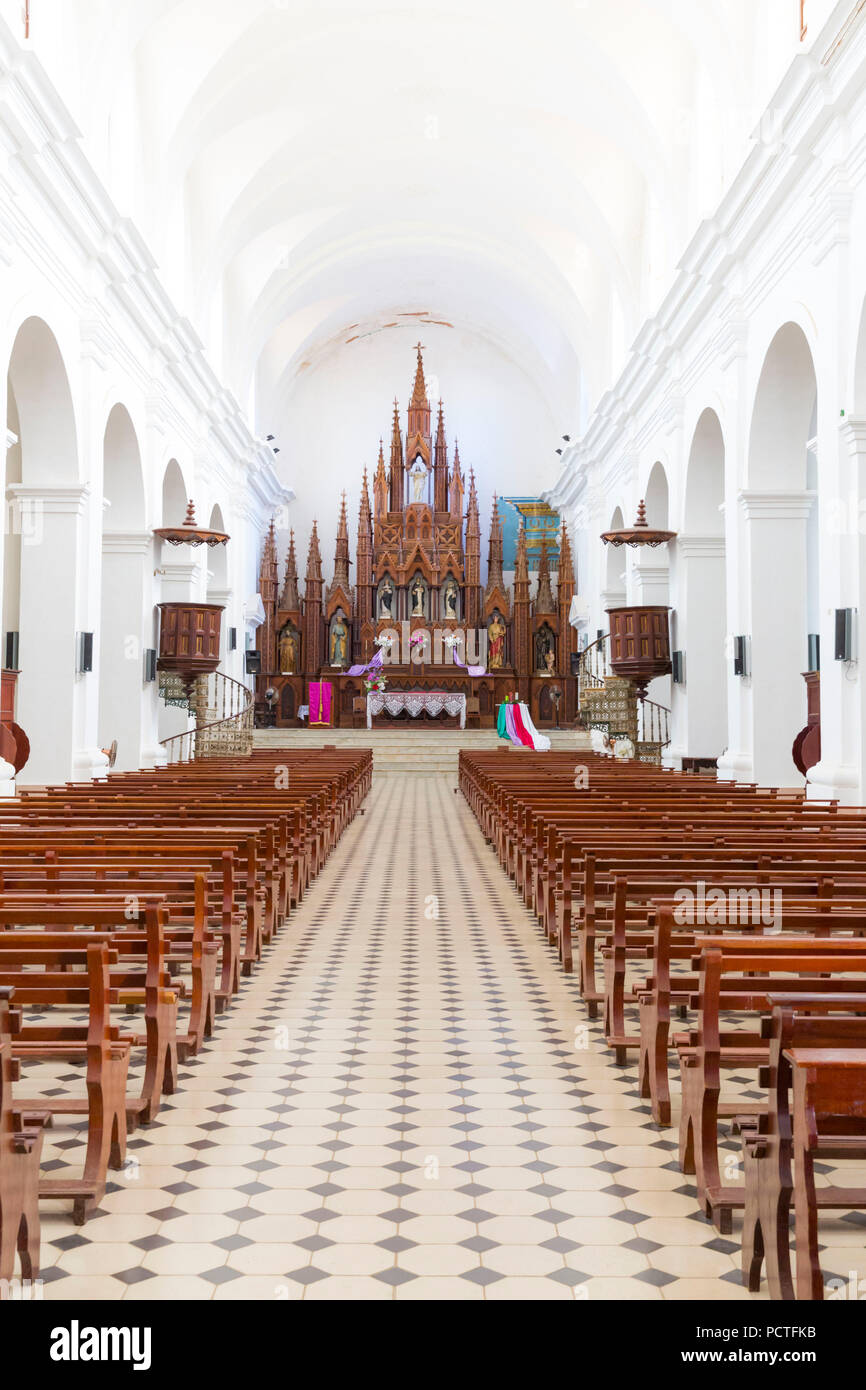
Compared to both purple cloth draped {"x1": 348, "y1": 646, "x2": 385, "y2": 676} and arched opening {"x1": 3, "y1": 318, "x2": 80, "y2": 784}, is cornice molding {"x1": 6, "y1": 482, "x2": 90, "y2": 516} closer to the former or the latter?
arched opening {"x1": 3, "y1": 318, "x2": 80, "y2": 784}

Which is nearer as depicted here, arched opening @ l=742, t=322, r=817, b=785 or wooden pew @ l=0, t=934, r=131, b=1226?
wooden pew @ l=0, t=934, r=131, b=1226

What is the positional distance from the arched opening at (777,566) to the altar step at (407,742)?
10.0 m

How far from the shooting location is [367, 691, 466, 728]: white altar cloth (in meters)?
26.6

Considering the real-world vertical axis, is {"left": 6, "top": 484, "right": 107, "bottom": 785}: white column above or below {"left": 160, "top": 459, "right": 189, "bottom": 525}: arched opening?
below

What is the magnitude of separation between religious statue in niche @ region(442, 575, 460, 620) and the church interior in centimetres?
16

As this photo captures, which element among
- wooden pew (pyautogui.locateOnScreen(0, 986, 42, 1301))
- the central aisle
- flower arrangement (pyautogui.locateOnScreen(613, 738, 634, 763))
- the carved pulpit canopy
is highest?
the carved pulpit canopy

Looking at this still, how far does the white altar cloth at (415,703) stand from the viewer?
26.6 m

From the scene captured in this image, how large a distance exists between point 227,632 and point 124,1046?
2013 centimetres

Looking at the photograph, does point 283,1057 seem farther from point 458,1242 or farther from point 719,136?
point 719,136

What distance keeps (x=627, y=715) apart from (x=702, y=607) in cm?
256

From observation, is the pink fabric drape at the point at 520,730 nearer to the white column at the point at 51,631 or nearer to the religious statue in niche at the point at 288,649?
the religious statue in niche at the point at 288,649

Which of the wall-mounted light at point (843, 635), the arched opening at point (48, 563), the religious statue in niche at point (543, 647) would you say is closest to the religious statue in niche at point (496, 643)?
the religious statue in niche at point (543, 647)

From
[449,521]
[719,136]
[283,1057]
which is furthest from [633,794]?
[449,521]

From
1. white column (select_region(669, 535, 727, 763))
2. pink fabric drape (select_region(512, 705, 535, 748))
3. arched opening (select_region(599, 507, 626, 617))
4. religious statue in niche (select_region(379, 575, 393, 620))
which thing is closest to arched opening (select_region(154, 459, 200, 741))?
pink fabric drape (select_region(512, 705, 535, 748))
